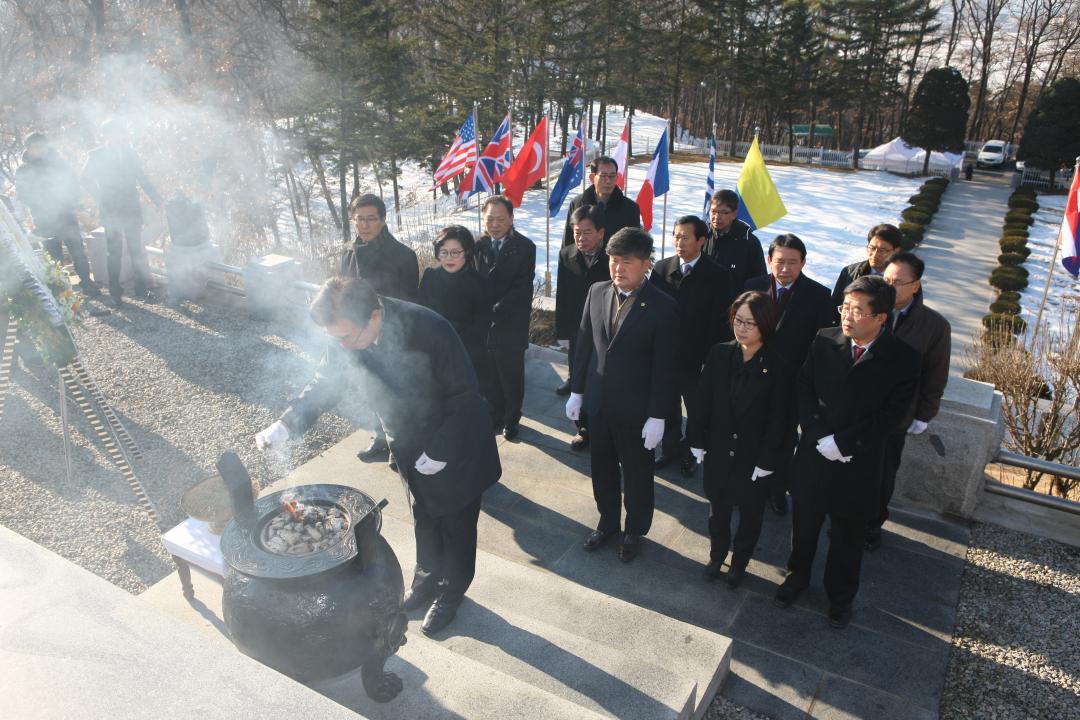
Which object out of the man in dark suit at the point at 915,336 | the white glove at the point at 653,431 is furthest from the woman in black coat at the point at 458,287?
the man in dark suit at the point at 915,336

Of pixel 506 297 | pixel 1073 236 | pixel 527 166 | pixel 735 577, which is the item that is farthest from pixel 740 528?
pixel 527 166

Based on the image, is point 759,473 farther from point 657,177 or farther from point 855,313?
point 657,177

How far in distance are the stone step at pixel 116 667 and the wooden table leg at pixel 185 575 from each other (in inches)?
39.3

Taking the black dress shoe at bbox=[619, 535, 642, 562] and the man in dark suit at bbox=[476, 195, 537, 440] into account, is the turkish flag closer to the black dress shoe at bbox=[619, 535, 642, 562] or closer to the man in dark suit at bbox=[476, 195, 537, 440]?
the man in dark suit at bbox=[476, 195, 537, 440]

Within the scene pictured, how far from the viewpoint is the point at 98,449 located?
614 centimetres

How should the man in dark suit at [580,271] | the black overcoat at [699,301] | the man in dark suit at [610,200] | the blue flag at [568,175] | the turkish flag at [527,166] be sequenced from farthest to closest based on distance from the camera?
the blue flag at [568,175]
the turkish flag at [527,166]
the man in dark suit at [610,200]
the man in dark suit at [580,271]
the black overcoat at [699,301]

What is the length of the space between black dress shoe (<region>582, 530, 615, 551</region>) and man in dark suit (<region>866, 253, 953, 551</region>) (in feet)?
5.52

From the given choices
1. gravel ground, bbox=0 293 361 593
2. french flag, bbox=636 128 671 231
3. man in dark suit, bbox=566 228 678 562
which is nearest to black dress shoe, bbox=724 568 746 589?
man in dark suit, bbox=566 228 678 562

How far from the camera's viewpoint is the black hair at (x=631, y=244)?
4.09 m

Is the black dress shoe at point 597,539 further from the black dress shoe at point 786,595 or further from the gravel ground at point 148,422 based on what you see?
the gravel ground at point 148,422

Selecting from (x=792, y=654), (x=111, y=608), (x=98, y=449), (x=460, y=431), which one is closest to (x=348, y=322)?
(x=460, y=431)

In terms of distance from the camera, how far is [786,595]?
4.13 metres

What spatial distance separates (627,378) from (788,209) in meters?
21.4

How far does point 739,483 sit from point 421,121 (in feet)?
63.8
